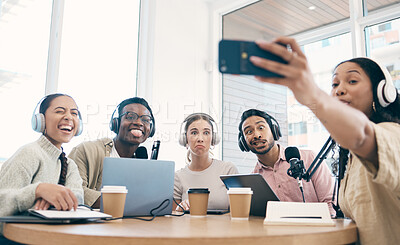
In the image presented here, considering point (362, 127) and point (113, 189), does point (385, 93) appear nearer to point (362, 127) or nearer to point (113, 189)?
point (362, 127)

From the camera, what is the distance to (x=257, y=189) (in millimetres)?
1554

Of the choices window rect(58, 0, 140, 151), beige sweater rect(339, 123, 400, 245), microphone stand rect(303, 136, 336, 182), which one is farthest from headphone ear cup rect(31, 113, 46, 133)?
window rect(58, 0, 140, 151)

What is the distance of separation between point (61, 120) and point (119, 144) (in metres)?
0.69

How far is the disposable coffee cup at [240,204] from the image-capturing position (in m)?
1.41

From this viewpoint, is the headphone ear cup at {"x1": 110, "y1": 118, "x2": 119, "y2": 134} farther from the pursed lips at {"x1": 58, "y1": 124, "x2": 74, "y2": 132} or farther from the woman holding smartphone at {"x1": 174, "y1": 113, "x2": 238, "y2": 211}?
the pursed lips at {"x1": 58, "y1": 124, "x2": 74, "y2": 132}

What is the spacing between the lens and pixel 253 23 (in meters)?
4.26

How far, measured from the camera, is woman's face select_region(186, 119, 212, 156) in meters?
2.41

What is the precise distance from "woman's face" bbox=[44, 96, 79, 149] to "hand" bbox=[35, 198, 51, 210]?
0.50 meters

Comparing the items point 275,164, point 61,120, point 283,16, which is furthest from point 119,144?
point 283,16

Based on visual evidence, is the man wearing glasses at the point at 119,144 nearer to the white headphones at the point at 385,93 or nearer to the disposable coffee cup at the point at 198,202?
the disposable coffee cup at the point at 198,202

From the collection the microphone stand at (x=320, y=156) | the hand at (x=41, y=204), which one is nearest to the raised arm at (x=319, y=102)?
the microphone stand at (x=320, y=156)

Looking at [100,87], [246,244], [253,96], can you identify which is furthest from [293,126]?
[246,244]

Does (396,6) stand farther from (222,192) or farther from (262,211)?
(262,211)

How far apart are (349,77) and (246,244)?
74 centimetres
